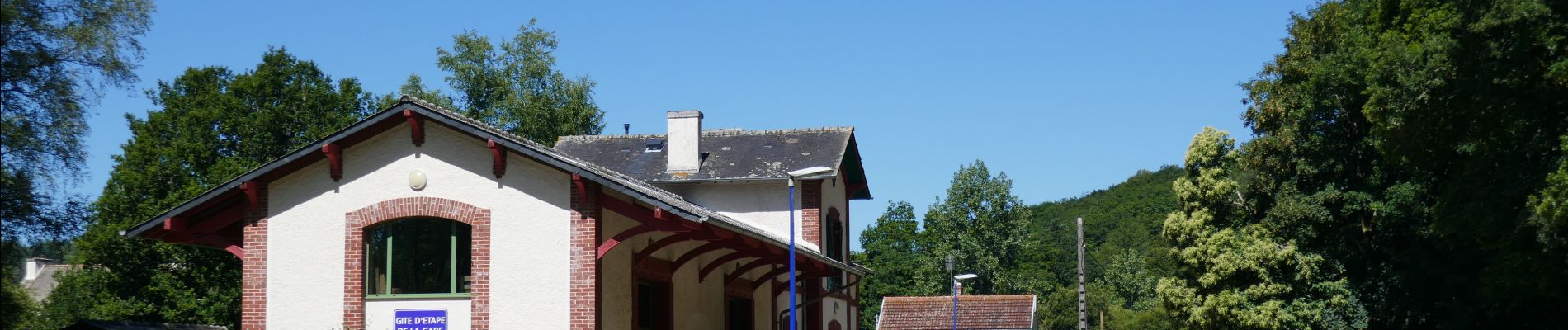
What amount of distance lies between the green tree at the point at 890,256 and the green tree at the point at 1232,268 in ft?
131

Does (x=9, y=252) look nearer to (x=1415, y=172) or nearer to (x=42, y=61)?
(x=42, y=61)

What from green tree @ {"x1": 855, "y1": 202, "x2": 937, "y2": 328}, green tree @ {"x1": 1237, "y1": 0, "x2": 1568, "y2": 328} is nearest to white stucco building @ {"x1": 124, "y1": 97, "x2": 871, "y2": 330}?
green tree @ {"x1": 1237, "y1": 0, "x2": 1568, "y2": 328}

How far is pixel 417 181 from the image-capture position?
64.0 feet

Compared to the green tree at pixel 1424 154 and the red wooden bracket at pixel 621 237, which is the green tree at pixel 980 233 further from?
the red wooden bracket at pixel 621 237

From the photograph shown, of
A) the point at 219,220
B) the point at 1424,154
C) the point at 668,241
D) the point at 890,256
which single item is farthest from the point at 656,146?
the point at 890,256

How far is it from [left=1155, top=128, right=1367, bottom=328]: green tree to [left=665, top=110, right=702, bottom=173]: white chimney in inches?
564

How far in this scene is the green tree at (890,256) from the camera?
273 ft

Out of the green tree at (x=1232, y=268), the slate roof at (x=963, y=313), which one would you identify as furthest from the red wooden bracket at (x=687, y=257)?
the slate roof at (x=963, y=313)

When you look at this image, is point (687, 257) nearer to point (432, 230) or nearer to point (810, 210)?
point (432, 230)

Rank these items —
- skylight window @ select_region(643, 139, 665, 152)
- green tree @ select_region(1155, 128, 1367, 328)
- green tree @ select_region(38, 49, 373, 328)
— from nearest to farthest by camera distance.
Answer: skylight window @ select_region(643, 139, 665, 152), green tree @ select_region(1155, 128, 1367, 328), green tree @ select_region(38, 49, 373, 328)

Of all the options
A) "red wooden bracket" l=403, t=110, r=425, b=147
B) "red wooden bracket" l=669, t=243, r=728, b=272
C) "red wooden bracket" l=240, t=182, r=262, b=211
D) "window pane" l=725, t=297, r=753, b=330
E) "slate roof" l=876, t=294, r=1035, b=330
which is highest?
"red wooden bracket" l=403, t=110, r=425, b=147

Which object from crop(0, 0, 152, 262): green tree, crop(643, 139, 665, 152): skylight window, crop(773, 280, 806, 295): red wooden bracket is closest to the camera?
crop(0, 0, 152, 262): green tree

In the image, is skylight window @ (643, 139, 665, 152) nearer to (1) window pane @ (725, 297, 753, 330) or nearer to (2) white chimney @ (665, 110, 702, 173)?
(2) white chimney @ (665, 110, 702, 173)

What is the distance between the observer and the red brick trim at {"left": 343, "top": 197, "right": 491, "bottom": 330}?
63.3 ft
